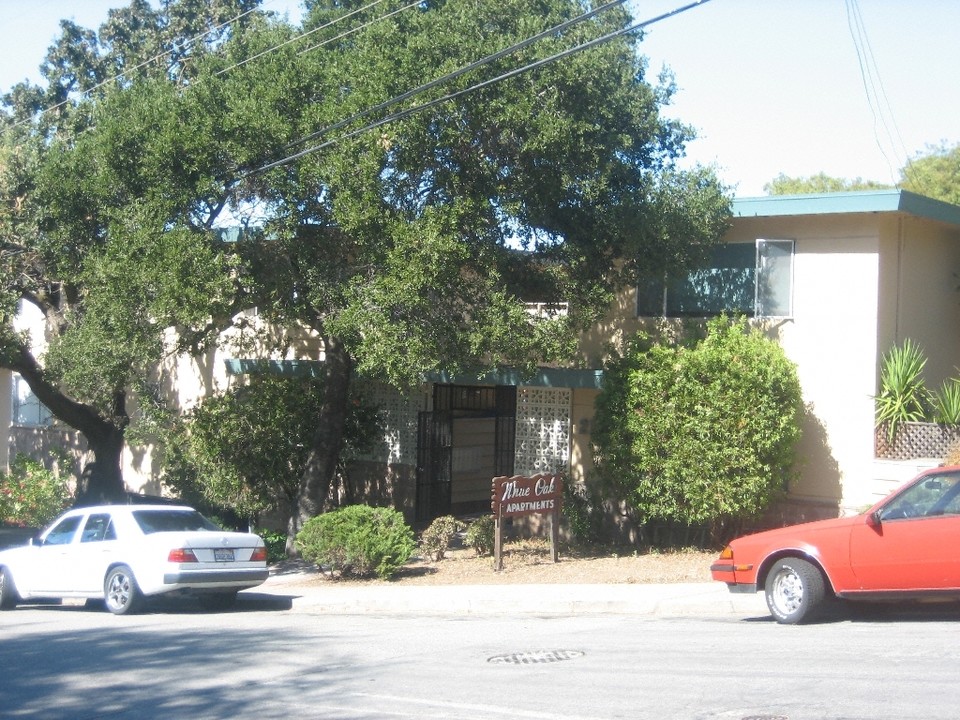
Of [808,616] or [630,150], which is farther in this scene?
[630,150]

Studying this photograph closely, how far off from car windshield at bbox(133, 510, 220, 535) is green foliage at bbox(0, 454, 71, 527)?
37.8 ft

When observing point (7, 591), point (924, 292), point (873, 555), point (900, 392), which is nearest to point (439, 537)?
point (7, 591)

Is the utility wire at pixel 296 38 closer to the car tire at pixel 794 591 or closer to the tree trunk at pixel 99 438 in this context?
the tree trunk at pixel 99 438

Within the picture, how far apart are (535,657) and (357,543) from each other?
6.70 metres

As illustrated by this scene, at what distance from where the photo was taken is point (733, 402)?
15797 mm

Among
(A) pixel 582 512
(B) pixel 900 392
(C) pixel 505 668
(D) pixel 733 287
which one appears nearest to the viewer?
(C) pixel 505 668

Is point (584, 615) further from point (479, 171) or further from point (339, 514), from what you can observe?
point (479, 171)

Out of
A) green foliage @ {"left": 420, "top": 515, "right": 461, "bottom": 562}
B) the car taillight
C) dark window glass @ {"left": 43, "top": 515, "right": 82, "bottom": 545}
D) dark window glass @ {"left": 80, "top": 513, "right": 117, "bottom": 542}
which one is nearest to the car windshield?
dark window glass @ {"left": 80, "top": 513, "right": 117, "bottom": 542}

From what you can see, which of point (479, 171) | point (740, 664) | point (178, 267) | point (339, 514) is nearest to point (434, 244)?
point (479, 171)

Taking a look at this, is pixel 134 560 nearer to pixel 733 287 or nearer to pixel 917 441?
pixel 733 287

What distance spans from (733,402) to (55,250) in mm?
11111

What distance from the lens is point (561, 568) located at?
16.5 metres

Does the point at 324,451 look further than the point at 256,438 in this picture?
No

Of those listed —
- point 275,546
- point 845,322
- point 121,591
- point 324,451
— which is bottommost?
point 121,591
